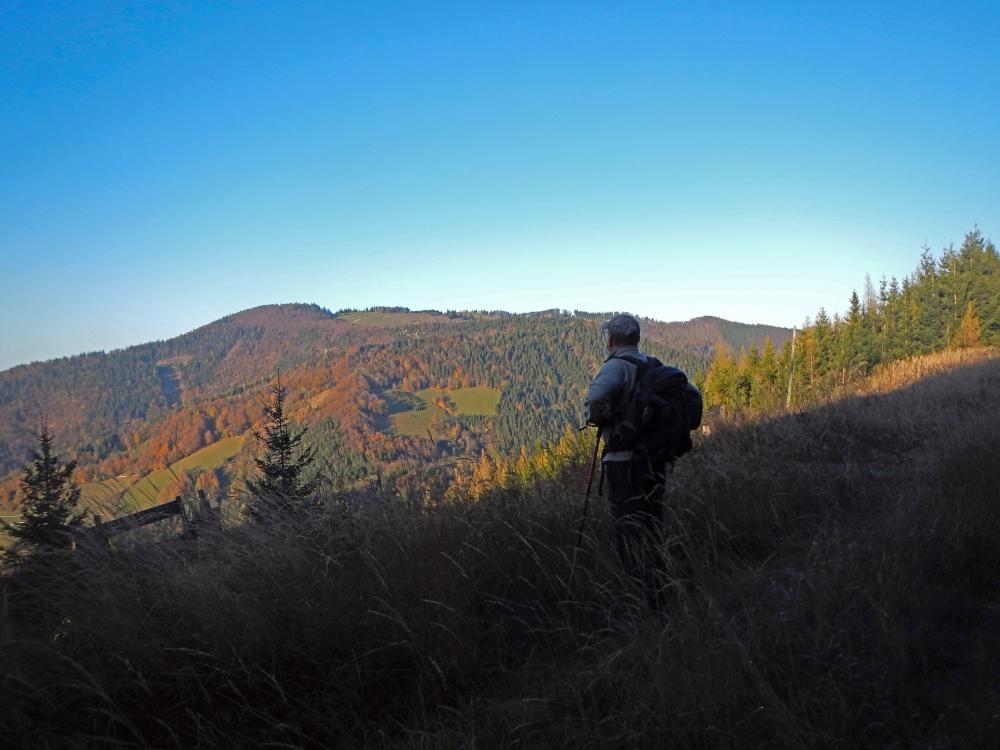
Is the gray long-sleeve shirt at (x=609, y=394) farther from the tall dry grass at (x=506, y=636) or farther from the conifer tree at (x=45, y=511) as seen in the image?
the conifer tree at (x=45, y=511)

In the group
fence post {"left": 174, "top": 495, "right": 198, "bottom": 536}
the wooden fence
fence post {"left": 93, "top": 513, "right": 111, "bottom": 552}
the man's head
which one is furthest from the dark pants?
fence post {"left": 93, "top": 513, "right": 111, "bottom": 552}

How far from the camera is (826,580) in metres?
2.96

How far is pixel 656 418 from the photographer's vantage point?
3465 mm

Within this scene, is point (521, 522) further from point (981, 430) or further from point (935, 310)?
point (935, 310)

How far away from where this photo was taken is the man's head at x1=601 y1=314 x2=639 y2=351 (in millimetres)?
3828

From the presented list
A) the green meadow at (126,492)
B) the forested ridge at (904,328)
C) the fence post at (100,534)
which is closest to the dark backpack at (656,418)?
the fence post at (100,534)

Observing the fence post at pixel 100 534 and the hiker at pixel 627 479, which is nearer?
the hiker at pixel 627 479

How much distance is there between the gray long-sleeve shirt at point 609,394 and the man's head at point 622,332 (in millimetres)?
207

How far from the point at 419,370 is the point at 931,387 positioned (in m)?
145

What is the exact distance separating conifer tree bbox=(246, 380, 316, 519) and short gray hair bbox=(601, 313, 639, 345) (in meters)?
2.56

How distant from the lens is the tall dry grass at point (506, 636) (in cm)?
219

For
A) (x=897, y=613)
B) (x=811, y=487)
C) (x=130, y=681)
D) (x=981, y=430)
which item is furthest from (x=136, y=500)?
(x=981, y=430)

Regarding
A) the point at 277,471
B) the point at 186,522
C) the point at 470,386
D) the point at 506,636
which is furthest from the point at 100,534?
the point at 470,386

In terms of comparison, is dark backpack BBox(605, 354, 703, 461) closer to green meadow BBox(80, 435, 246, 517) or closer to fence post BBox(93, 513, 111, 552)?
fence post BBox(93, 513, 111, 552)
